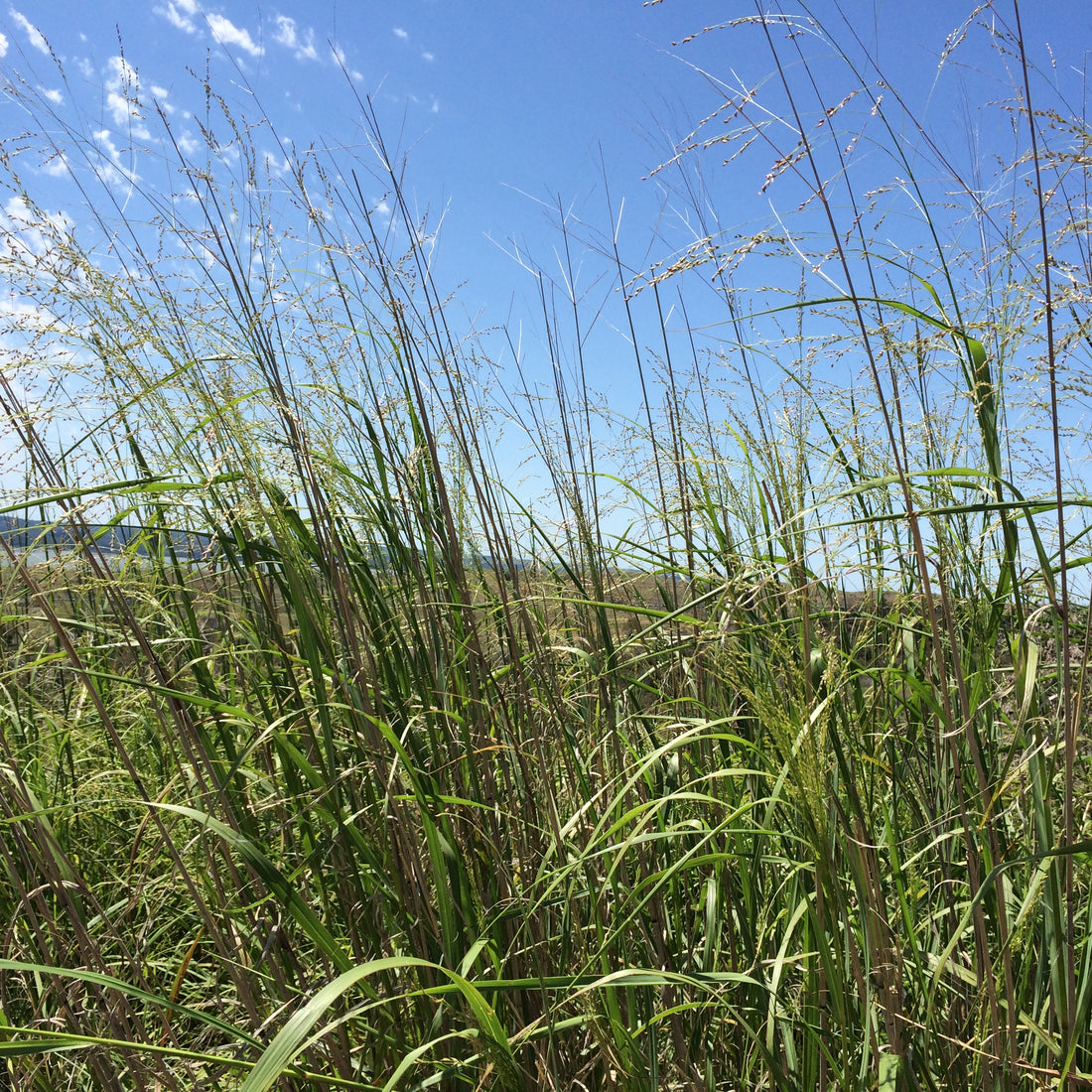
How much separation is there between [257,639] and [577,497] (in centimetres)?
75

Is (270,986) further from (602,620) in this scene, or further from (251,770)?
(602,620)

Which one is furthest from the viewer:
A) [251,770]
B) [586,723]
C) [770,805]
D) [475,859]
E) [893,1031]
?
[586,723]

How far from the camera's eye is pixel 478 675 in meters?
1.42

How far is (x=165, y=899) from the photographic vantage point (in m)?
1.80

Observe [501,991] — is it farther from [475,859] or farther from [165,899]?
[165,899]

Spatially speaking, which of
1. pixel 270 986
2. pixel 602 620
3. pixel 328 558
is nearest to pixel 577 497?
pixel 602 620

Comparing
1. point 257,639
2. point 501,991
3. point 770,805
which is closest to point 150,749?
point 257,639

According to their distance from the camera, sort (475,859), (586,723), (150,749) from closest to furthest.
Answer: (475,859) → (586,723) → (150,749)

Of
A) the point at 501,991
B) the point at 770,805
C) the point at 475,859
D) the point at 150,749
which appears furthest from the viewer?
the point at 150,749

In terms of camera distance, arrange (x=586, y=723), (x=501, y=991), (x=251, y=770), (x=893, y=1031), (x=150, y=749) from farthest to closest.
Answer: (x=150, y=749)
(x=586, y=723)
(x=251, y=770)
(x=501, y=991)
(x=893, y=1031)

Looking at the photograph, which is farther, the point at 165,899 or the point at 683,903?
the point at 165,899

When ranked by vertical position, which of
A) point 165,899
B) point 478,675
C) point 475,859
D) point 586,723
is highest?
point 478,675

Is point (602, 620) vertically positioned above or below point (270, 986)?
above

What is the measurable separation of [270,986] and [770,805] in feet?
3.04
